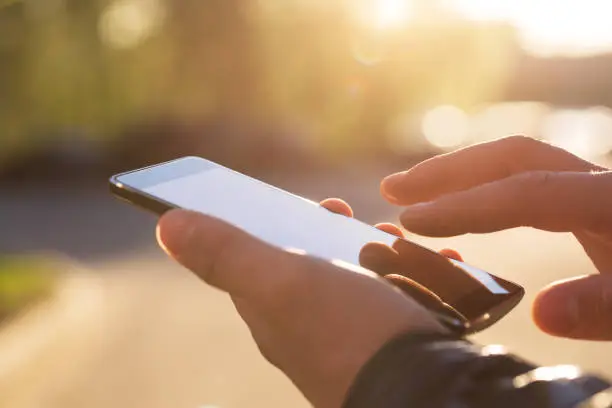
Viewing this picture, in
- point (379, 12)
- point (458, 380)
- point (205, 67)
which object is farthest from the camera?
point (379, 12)

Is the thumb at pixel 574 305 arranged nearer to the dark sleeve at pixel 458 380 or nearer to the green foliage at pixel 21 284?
the dark sleeve at pixel 458 380

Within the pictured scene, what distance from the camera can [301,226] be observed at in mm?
1995

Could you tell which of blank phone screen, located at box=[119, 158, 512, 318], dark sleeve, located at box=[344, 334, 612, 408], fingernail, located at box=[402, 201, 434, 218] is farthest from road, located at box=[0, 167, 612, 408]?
dark sleeve, located at box=[344, 334, 612, 408]

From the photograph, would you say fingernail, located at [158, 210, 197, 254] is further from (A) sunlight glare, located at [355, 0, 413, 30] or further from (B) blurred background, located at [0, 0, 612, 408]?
(A) sunlight glare, located at [355, 0, 413, 30]

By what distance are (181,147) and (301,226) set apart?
61.0 feet

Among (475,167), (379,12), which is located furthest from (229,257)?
(379,12)

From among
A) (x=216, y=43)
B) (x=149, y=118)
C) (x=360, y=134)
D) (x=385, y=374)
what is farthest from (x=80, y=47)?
(x=385, y=374)

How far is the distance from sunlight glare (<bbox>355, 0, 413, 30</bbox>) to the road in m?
10.5

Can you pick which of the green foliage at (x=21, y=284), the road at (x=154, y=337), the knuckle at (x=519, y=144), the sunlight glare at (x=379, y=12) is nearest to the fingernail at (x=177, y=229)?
the knuckle at (x=519, y=144)

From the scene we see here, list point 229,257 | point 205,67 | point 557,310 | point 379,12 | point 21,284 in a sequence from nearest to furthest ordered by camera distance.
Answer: point 229,257, point 557,310, point 21,284, point 205,67, point 379,12

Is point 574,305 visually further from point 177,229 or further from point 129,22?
point 129,22

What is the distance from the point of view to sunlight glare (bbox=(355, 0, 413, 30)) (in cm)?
1923

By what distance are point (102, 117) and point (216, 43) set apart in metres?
4.38

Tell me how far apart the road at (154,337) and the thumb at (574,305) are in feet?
10.9
